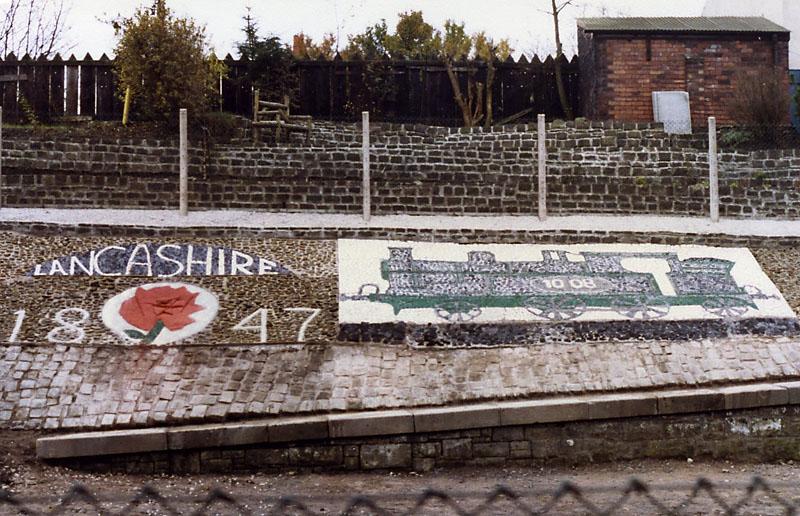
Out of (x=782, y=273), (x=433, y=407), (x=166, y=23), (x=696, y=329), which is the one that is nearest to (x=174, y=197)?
(x=166, y=23)

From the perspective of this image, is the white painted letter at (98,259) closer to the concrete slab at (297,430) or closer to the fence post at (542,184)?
the concrete slab at (297,430)

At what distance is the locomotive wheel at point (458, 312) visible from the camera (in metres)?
10.1

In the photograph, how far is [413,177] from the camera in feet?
46.0

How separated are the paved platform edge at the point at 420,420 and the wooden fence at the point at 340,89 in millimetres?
Result: 9314

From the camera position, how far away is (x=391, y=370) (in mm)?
9227

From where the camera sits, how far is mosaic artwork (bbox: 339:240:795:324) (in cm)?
1025

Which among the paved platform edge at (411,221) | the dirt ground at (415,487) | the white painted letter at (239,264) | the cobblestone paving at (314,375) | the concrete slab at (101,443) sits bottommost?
the dirt ground at (415,487)

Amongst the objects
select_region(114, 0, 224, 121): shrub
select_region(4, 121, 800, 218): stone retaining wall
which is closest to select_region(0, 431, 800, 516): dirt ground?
select_region(4, 121, 800, 218): stone retaining wall

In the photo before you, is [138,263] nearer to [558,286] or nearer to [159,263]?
[159,263]

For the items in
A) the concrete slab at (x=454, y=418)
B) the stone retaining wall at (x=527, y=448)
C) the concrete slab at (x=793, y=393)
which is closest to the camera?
the stone retaining wall at (x=527, y=448)

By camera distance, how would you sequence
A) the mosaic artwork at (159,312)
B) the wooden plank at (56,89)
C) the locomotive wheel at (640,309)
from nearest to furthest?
1. the mosaic artwork at (159,312)
2. the locomotive wheel at (640,309)
3. the wooden plank at (56,89)

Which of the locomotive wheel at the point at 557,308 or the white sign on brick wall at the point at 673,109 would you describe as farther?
the white sign on brick wall at the point at 673,109

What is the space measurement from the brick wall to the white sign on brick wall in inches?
6.5

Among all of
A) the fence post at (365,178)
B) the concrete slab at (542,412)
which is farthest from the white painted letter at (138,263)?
the concrete slab at (542,412)
